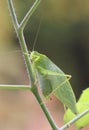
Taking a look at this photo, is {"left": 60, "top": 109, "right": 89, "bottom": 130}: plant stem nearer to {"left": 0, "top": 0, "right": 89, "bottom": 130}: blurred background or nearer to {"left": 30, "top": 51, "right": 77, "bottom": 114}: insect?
{"left": 30, "top": 51, "right": 77, "bottom": 114}: insect

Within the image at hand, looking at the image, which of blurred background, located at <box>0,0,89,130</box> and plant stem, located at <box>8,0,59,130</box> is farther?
blurred background, located at <box>0,0,89,130</box>

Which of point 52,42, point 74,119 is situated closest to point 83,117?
point 74,119

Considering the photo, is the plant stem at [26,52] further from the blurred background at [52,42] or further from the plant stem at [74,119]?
the blurred background at [52,42]

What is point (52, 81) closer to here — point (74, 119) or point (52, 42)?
point (74, 119)

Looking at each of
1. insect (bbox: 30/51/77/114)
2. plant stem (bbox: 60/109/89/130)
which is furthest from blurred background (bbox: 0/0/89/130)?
plant stem (bbox: 60/109/89/130)

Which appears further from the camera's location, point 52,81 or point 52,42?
point 52,42

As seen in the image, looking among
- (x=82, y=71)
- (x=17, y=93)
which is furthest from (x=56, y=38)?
(x=17, y=93)

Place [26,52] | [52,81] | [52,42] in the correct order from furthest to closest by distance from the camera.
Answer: [52,42], [52,81], [26,52]
